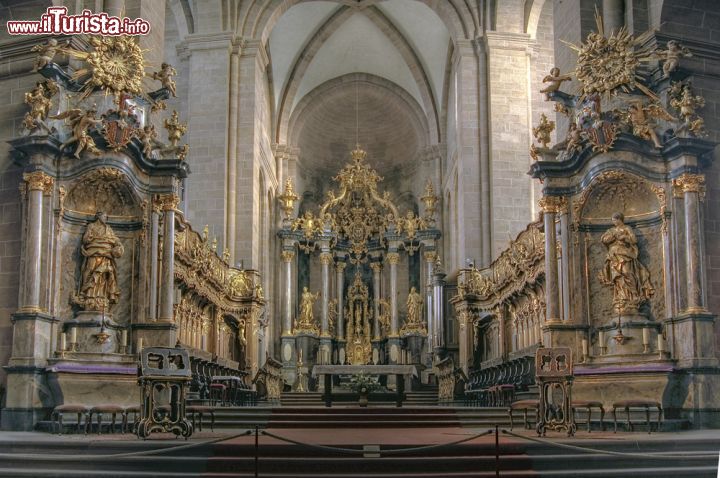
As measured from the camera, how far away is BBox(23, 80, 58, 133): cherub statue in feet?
46.3

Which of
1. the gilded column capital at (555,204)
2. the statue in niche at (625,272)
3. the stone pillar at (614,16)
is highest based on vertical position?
the stone pillar at (614,16)

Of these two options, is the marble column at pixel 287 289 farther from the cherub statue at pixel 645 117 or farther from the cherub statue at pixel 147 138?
the cherub statue at pixel 645 117

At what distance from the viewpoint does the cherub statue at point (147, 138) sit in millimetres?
15469

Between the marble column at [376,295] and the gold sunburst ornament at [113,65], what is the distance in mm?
19503

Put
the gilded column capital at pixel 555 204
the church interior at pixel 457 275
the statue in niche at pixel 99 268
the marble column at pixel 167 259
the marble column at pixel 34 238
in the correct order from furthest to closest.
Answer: the gilded column capital at pixel 555 204 < the marble column at pixel 167 259 < the statue in niche at pixel 99 268 < the marble column at pixel 34 238 < the church interior at pixel 457 275

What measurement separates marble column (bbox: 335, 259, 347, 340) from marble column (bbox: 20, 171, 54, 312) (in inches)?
801

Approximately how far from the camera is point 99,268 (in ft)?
48.8

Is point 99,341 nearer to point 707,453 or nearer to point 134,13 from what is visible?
point 134,13

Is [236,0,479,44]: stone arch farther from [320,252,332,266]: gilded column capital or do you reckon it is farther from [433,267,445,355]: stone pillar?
[320,252,332,266]: gilded column capital

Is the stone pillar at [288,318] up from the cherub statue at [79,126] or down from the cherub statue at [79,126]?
down

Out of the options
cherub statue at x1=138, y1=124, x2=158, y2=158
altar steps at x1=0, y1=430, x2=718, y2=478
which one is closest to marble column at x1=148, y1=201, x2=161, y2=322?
cherub statue at x1=138, y1=124, x2=158, y2=158

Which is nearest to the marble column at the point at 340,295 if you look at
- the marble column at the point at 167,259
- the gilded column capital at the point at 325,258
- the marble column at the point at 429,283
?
the gilded column capital at the point at 325,258

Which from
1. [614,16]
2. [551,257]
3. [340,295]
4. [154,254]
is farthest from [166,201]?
[340,295]

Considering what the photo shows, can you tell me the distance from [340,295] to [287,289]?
222 cm
